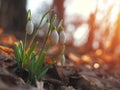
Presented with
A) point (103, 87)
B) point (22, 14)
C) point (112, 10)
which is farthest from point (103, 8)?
point (103, 87)

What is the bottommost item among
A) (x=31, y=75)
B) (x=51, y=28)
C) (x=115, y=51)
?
(x=31, y=75)

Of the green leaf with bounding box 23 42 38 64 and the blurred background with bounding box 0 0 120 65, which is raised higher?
the blurred background with bounding box 0 0 120 65

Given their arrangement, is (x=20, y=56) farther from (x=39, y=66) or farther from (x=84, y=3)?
(x=84, y=3)

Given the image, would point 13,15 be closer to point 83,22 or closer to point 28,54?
point 83,22

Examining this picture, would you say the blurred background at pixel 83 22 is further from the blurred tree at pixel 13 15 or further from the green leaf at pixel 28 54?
the green leaf at pixel 28 54

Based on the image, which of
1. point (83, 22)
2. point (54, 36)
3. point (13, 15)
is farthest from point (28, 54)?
point (83, 22)

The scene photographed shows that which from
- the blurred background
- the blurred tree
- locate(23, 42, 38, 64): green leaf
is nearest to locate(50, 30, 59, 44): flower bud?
locate(23, 42, 38, 64): green leaf

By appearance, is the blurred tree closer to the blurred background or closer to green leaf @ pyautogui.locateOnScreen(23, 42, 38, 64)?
the blurred background

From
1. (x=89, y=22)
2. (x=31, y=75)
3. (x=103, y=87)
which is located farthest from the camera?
(x=89, y=22)
